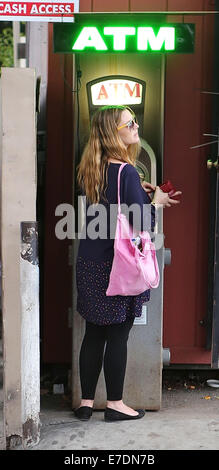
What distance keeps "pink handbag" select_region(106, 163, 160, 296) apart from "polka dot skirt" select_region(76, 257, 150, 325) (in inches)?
3.3

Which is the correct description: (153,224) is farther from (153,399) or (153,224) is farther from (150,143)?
(153,399)

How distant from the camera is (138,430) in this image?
3.48m

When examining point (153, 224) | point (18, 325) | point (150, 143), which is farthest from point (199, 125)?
point (18, 325)

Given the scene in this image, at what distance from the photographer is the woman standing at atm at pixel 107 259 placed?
136 inches

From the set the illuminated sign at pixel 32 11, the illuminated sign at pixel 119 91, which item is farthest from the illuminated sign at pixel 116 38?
the illuminated sign at pixel 32 11

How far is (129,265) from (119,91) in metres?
1.28

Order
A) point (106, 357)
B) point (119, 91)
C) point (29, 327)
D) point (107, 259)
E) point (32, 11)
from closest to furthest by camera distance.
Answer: point (29, 327) < point (107, 259) < point (106, 357) < point (119, 91) < point (32, 11)

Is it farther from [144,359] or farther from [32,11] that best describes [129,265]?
[32,11]

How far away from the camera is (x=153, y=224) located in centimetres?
353

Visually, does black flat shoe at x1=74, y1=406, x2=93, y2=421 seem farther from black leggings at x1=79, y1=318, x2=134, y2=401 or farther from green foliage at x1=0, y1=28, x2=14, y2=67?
green foliage at x1=0, y1=28, x2=14, y2=67

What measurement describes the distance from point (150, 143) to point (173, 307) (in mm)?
1234

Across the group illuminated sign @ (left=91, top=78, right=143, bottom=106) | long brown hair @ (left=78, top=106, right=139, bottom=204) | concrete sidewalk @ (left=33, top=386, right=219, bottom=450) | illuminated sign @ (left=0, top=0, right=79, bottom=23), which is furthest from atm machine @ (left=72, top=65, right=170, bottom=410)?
illuminated sign @ (left=0, top=0, right=79, bottom=23)

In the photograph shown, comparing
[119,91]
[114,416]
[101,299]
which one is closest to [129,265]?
[101,299]

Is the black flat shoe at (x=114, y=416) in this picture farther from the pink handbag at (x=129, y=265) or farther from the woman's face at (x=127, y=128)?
the woman's face at (x=127, y=128)
